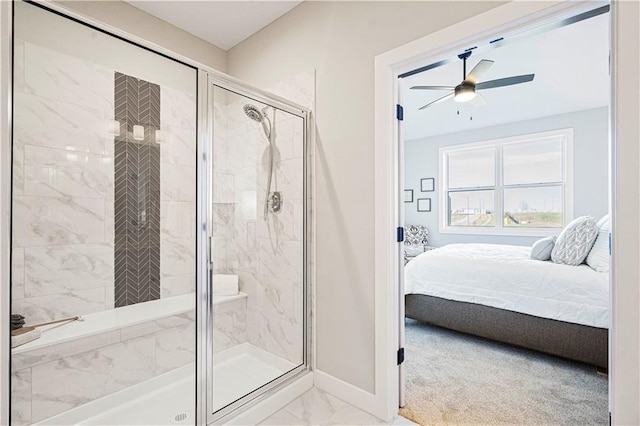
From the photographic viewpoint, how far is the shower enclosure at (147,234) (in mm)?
1676

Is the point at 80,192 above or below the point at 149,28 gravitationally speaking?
below

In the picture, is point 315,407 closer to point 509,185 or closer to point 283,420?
point 283,420

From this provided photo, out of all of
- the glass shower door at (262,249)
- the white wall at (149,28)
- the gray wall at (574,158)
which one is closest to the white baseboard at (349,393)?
the glass shower door at (262,249)

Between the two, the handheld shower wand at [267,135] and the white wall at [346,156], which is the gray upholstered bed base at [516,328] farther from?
the handheld shower wand at [267,135]

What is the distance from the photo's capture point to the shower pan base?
70.6 inches

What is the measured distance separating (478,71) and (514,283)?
1832 mm

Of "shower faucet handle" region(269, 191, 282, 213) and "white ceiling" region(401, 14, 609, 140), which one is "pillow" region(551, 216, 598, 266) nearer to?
"white ceiling" region(401, 14, 609, 140)

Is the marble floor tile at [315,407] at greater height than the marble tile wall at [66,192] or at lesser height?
lesser

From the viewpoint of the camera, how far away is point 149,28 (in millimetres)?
2471

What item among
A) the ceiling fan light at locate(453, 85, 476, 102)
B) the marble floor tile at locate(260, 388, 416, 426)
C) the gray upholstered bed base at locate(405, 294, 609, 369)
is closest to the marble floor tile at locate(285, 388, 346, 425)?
the marble floor tile at locate(260, 388, 416, 426)

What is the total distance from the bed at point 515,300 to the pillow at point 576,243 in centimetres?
12

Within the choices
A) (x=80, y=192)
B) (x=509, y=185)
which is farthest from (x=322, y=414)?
(x=509, y=185)

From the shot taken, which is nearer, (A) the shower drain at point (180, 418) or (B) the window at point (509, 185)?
(A) the shower drain at point (180, 418)

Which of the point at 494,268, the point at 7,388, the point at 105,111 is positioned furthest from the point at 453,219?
the point at 7,388
